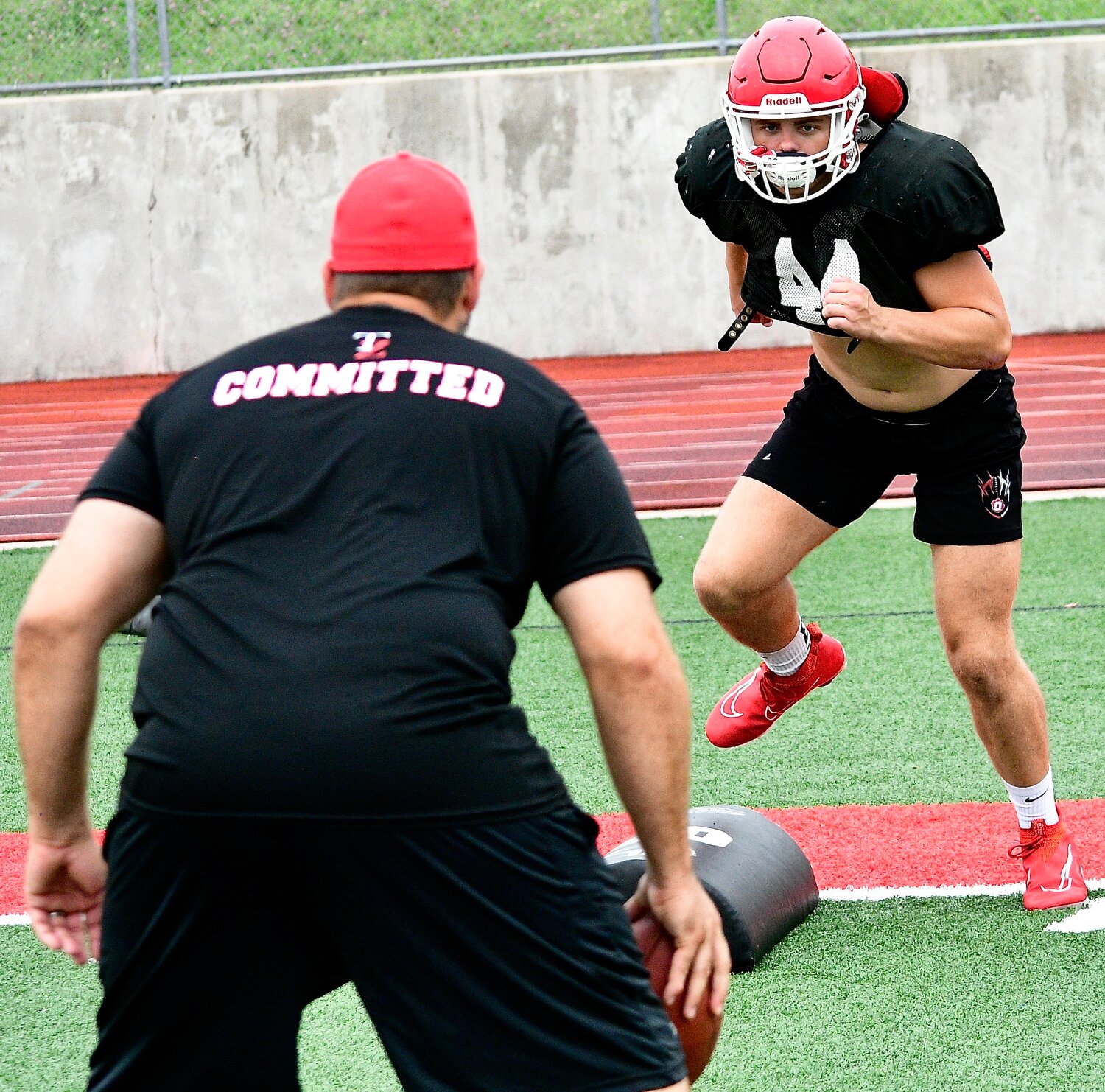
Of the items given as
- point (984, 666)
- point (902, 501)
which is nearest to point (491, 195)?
point (902, 501)

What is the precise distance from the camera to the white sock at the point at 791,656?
4.60m

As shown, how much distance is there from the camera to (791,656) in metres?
4.61

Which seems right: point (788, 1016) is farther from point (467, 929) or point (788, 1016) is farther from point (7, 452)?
point (7, 452)

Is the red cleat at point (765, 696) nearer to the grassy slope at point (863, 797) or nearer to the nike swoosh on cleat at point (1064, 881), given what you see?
the grassy slope at point (863, 797)

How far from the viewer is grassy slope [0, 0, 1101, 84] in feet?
46.8

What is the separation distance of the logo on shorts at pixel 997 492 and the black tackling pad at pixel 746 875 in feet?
3.07

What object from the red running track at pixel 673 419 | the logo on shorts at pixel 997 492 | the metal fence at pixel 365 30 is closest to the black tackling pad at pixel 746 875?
the logo on shorts at pixel 997 492

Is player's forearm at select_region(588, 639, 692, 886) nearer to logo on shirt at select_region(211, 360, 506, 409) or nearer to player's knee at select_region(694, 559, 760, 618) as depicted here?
logo on shirt at select_region(211, 360, 506, 409)

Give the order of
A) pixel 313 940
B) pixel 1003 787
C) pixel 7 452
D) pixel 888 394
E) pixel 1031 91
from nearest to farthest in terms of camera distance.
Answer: pixel 313 940
pixel 888 394
pixel 1003 787
pixel 7 452
pixel 1031 91

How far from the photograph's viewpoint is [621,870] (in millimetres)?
3498

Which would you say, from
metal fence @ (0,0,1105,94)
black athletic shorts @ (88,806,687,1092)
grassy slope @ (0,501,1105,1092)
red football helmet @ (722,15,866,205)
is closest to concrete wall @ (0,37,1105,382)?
metal fence @ (0,0,1105,94)

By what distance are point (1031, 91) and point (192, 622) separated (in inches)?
521

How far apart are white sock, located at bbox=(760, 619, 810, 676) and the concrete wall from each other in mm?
9831

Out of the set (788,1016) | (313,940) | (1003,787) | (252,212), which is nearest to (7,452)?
(252,212)
